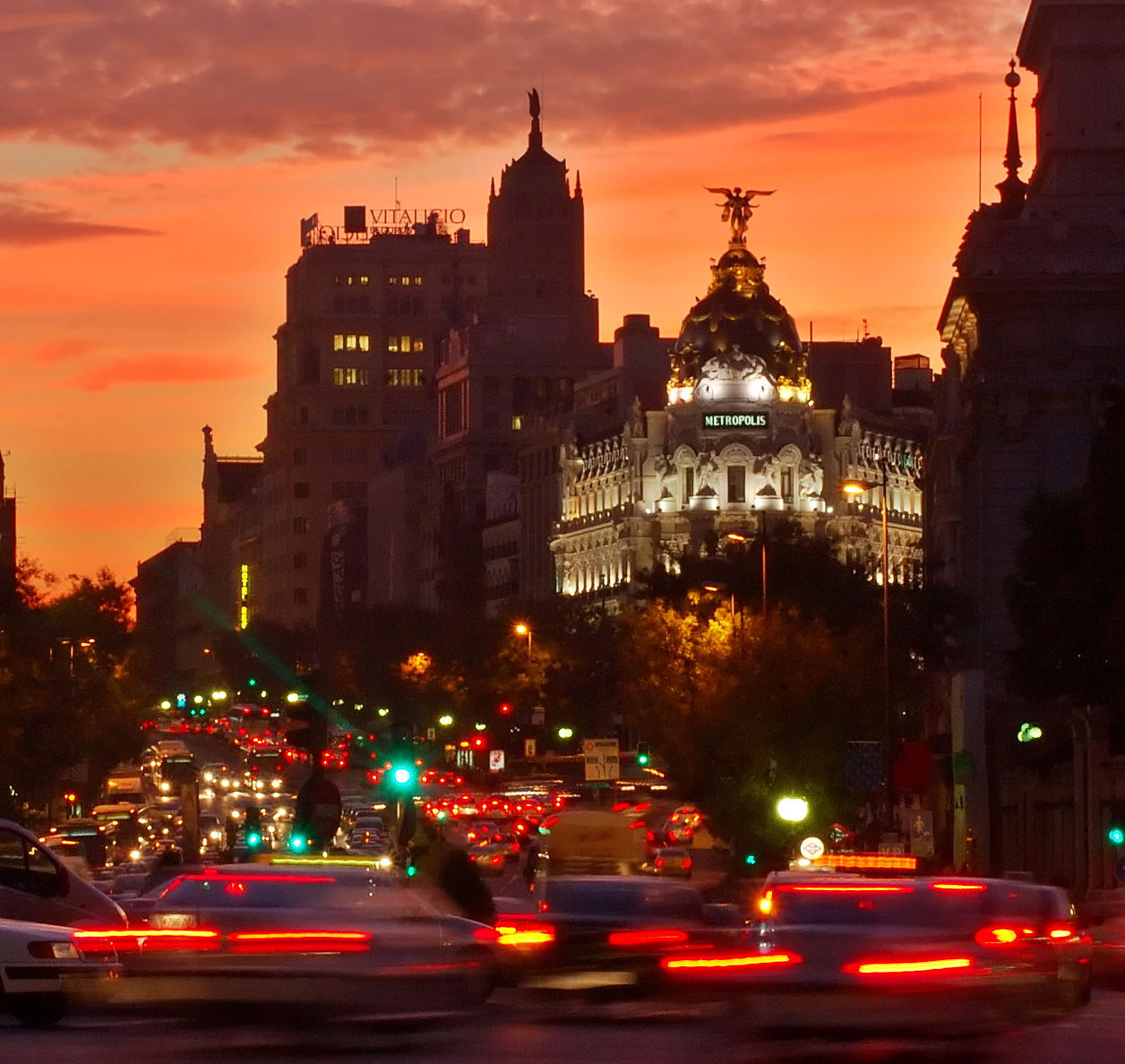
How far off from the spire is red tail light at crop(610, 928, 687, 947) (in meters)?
66.7

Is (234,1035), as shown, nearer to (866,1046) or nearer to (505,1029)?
(505,1029)

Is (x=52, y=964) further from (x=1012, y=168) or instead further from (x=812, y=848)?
(x=1012, y=168)

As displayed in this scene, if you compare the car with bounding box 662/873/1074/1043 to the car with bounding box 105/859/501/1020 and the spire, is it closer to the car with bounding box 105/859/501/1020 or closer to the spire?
the car with bounding box 105/859/501/1020

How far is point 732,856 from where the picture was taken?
3506 inches

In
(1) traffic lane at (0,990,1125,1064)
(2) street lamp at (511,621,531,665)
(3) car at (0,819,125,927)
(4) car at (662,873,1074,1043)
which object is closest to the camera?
(4) car at (662,873,1074,1043)

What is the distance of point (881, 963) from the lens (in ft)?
75.5

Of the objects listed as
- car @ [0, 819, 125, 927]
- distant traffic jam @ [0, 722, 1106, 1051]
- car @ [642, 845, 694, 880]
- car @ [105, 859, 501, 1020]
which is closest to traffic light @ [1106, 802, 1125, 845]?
distant traffic jam @ [0, 722, 1106, 1051]

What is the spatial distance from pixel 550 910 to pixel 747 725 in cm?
4725

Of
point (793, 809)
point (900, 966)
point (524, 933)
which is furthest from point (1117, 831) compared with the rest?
point (900, 966)

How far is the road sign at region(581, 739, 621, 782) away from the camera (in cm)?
10488

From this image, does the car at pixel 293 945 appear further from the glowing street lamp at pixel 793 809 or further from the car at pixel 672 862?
the car at pixel 672 862

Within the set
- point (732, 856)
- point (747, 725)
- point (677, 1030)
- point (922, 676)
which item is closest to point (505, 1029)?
point (677, 1030)

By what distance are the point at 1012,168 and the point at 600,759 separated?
2278 cm

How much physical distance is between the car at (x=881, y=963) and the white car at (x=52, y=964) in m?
4.95
